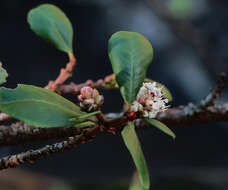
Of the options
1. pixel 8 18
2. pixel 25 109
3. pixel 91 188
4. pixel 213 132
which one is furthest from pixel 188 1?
pixel 25 109

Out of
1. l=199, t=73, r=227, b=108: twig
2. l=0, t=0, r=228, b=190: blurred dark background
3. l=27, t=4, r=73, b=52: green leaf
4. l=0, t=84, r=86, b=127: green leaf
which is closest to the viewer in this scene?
l=0, t=84, r=86, b=127: green leaf

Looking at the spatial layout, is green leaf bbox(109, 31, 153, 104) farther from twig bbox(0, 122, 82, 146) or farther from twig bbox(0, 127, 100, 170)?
twig bbox(0, 122, 82, 146)

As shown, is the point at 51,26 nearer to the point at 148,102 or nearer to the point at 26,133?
the point at 26,133

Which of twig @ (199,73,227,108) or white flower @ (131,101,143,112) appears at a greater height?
twig @ (199,73,227,108)

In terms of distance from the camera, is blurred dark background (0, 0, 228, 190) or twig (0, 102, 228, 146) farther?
blurred dark background (0, 0, 228, 190)

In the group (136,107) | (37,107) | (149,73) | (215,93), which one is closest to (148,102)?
(136,107)

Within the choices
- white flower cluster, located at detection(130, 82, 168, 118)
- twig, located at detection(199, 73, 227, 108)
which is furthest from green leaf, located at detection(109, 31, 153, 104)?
twig, located at detection(199, 73, 227, 108)

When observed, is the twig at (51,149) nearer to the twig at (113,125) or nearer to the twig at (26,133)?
the twig at (113,125)
